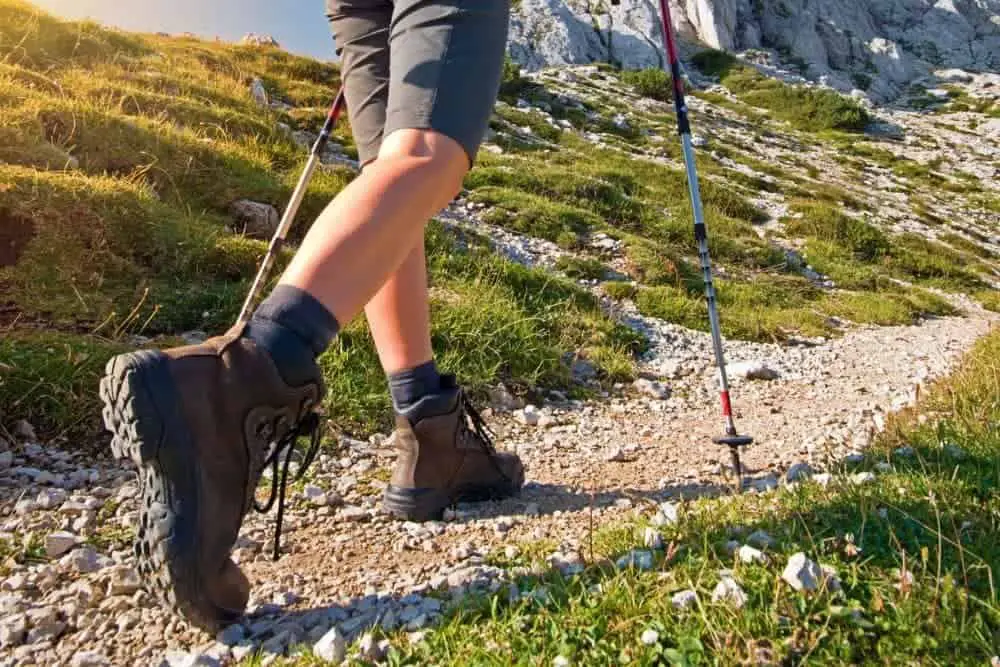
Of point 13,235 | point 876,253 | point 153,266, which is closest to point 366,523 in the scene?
point 153,266

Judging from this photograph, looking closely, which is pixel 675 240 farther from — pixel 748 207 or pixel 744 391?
pixel 744 391

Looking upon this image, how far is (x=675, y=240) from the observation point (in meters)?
13.5

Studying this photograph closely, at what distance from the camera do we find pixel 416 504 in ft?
10.1

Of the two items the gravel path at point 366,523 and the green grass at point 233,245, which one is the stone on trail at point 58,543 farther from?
the green grass at point 233,245

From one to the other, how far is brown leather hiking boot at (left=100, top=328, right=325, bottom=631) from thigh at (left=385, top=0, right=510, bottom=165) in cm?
89

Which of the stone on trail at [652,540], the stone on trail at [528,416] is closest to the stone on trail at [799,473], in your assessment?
the stone on trail at [652,540]

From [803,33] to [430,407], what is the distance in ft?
337

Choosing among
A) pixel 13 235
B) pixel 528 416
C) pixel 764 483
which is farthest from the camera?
pixel 13 235

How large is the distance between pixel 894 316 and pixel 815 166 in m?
26.8

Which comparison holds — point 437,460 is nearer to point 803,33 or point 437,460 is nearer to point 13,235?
point 13,235

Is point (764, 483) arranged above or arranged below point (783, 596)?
below

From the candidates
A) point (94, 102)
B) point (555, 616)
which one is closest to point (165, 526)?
point (555, 616)

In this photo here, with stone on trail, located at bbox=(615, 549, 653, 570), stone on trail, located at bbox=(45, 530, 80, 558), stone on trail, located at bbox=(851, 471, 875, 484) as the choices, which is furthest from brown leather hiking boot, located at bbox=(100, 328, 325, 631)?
stone on trail, located at bbox=(851, 471, 875, 484)

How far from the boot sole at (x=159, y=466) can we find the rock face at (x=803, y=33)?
205 ft
